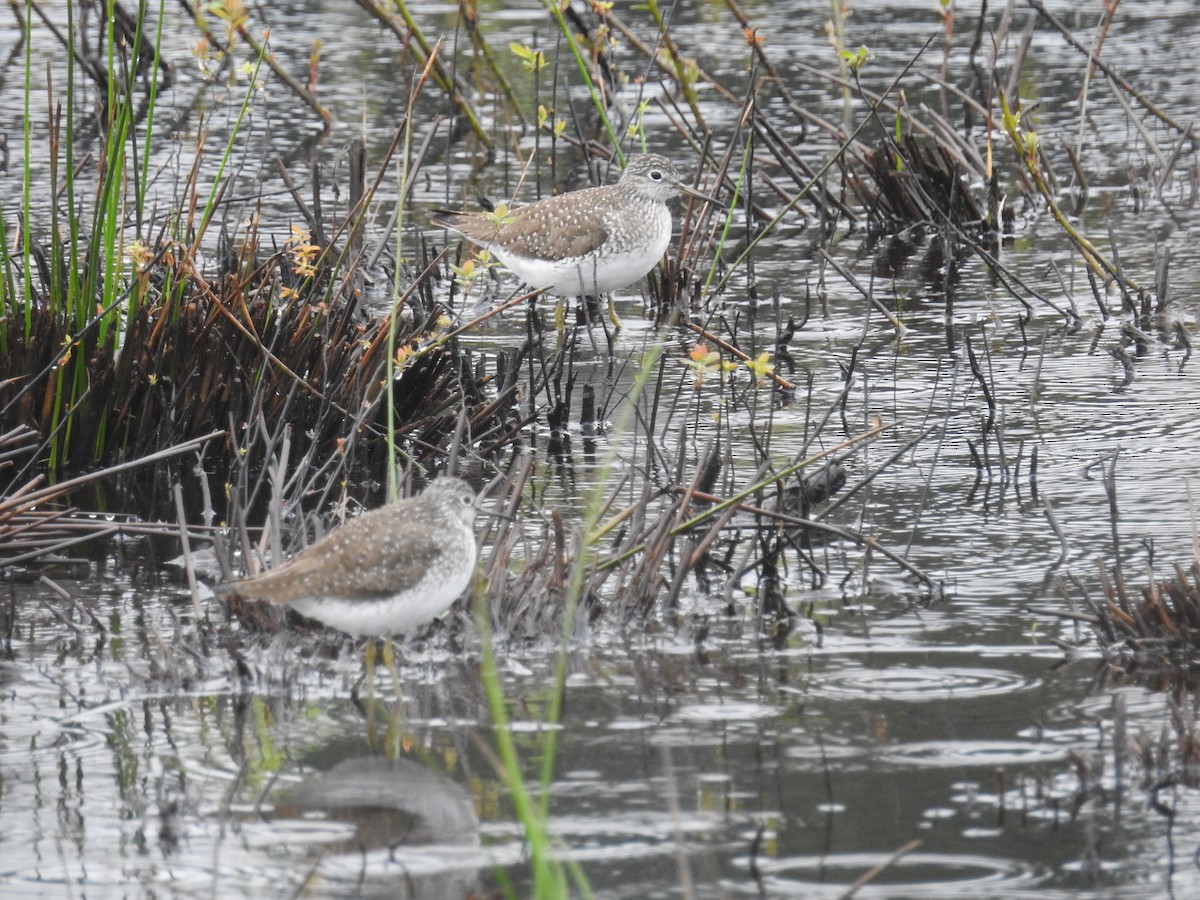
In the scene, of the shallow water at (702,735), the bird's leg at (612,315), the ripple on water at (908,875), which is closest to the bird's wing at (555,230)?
the bird's leg at (612,315)

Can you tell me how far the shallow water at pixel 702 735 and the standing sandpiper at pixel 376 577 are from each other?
225 millimetres

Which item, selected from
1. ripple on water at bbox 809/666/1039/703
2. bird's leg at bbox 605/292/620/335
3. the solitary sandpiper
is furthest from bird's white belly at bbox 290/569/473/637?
bird's leg at bbox 605/292/620/335

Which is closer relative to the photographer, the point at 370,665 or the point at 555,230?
the point at 370,665

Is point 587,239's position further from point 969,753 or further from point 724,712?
point 969,753

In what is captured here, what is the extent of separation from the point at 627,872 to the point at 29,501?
2371 millimetres

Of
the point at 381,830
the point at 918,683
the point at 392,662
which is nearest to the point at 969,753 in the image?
the point at 918,683

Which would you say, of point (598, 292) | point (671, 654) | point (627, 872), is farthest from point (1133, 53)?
point (627, 872)

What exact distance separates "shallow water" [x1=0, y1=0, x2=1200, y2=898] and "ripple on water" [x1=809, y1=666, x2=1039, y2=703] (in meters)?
0.01

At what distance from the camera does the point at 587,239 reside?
788 cm

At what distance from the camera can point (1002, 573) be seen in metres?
5.35

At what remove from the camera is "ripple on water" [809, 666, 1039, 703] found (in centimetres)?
446

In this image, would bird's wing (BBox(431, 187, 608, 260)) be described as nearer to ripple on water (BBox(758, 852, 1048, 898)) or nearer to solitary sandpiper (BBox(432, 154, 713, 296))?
solitary sandpiper (BBox(432, 154, 713, 296))

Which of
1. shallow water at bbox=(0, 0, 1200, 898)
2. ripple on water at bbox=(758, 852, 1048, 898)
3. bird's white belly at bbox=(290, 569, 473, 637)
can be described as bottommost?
ripple on water at bbox=(758, 852, 1048, 898)

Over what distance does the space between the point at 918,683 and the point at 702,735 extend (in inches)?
25.4
